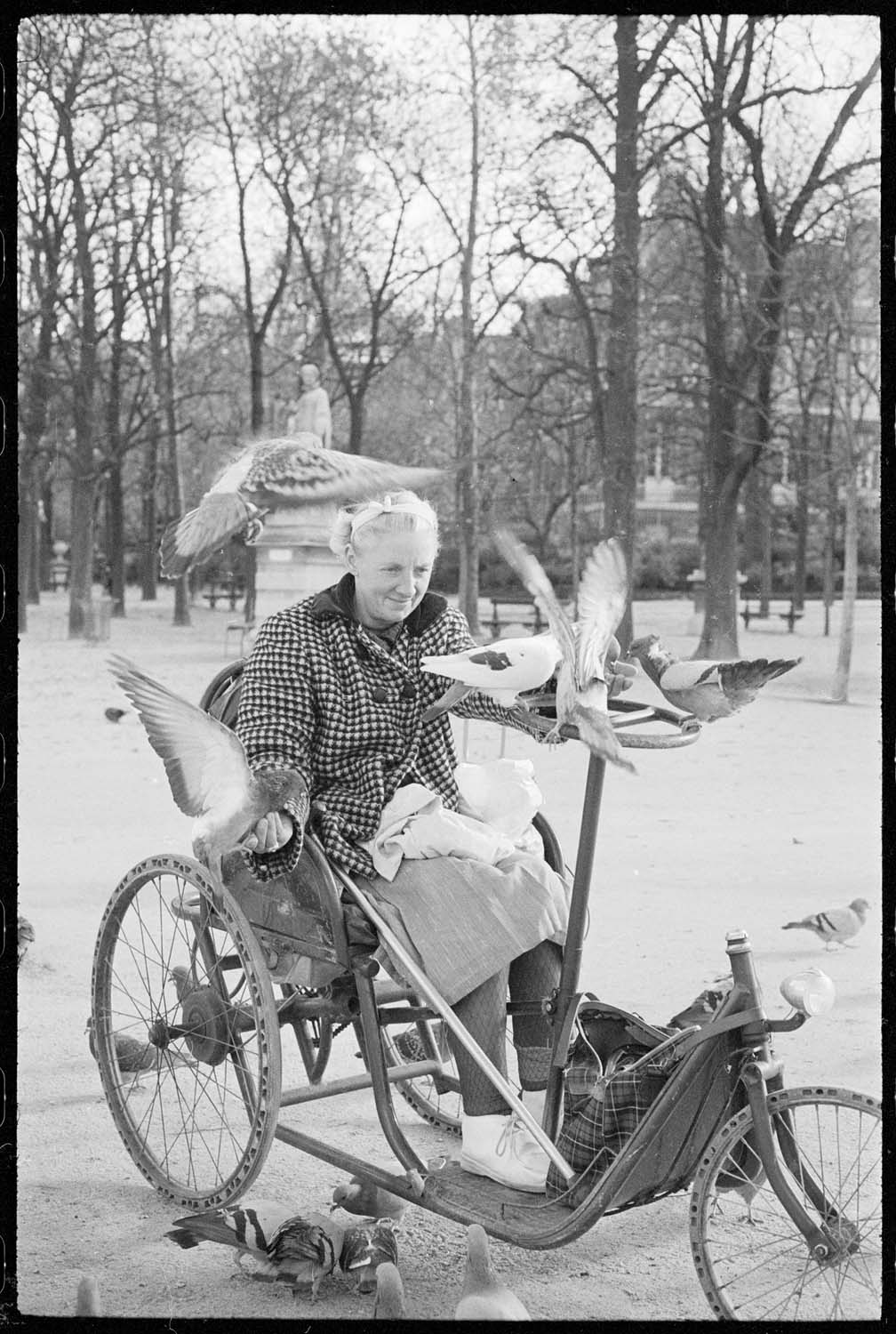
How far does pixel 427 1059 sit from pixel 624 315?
11174mm

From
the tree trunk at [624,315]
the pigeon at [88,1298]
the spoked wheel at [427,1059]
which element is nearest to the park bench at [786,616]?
the tree trunk at [624,315]

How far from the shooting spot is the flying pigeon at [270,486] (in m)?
3.30

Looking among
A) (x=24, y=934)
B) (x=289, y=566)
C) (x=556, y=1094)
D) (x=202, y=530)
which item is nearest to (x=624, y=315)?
(x=289, y=566)

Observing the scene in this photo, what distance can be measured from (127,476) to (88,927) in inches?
1076

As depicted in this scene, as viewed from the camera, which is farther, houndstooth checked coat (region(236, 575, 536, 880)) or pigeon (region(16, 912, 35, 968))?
pigeon (region(16, 912, 35, 968))

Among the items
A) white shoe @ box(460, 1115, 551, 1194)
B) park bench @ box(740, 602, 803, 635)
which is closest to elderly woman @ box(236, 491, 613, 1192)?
white shoe @ box(460, 1115, 551, 1194)

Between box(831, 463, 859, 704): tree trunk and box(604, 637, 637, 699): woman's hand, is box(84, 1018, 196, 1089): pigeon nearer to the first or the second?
box(604, 637, 637, 699): woman's hand

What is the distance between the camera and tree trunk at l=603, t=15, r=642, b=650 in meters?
10.6

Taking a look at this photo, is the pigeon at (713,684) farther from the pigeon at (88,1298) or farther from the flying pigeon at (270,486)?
the pigeon at (88,1298)

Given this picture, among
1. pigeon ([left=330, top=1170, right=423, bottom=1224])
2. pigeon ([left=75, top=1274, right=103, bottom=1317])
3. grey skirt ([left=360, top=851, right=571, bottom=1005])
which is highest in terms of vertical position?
grey skirt ([left=360, top=851, right=571, bottom=1005])

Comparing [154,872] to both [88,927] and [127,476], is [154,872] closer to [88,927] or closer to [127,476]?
[88,927]

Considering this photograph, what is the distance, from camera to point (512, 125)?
1238 centimetres

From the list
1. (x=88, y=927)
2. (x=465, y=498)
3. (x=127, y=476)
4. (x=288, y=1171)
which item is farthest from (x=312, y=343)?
(x=288, y=1171)

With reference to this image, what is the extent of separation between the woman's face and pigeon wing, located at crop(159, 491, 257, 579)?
64 cm
